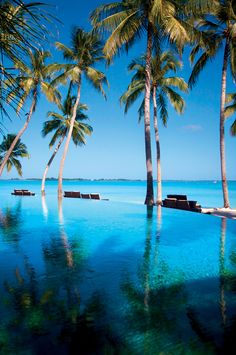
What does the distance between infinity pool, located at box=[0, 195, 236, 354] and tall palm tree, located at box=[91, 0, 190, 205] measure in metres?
10.4

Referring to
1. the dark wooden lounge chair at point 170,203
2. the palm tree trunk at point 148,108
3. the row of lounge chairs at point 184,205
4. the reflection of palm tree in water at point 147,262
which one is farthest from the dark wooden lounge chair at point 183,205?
the reflection of palm tree in water at point 147,262

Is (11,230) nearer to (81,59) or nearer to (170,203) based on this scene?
(170,203)

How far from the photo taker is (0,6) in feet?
8.46

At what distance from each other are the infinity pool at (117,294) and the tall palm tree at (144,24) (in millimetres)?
10426

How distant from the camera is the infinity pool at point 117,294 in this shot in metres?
3.13

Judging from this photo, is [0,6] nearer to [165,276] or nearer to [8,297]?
[8,297]

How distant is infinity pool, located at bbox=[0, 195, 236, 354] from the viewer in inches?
123

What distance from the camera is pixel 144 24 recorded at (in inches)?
688

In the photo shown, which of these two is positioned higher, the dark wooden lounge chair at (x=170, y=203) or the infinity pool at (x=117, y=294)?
the dark wooden lounge chair at (x=170, y=203)

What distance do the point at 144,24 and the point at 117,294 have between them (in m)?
17.3

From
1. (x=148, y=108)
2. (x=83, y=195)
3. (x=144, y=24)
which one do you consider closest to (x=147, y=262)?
(x=148, y=108)

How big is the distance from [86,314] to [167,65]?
21664mm

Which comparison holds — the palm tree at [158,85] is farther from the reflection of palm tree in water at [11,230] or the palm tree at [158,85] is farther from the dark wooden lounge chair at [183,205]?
the reflection of palm tree in water at [11,230]

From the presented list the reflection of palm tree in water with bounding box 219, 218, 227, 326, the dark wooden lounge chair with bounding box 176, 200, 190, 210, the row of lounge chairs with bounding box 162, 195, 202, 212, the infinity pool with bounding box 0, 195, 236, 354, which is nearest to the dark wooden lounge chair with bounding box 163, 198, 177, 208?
the row of lounge chairs with bounding box 162, 195, 202, 212
